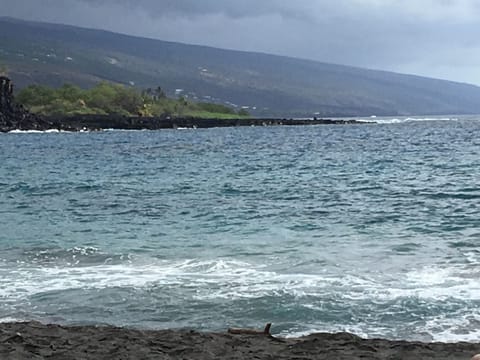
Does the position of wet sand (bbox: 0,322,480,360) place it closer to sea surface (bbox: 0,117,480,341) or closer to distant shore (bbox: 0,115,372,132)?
sea surface (bbox: 0,117,480,341)

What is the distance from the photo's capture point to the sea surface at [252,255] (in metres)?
13.3

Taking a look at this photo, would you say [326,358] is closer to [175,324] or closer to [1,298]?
[175,324]

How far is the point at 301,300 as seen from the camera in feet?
46.1

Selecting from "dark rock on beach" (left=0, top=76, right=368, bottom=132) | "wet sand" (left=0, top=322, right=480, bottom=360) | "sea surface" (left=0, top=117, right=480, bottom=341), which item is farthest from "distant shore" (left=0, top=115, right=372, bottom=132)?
"wet sand" (left=0, top=322, right=480, bottom=360)

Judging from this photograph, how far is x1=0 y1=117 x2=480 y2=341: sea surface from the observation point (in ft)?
43.7

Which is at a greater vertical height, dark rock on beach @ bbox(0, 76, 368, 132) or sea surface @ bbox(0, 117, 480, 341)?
sea surface @ bbox(0, 117, 480, 341)

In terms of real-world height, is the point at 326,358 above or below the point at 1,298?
above

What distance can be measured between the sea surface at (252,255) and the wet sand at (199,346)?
1.16m

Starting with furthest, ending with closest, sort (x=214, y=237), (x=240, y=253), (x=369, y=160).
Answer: (x=369, y=160)
(x=214, y=237)
(x=240, y=253)

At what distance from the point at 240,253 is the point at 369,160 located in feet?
134

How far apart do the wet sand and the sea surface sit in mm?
1161

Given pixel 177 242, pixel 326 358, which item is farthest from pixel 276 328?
pixel 177 242

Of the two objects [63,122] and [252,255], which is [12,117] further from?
[252,255]

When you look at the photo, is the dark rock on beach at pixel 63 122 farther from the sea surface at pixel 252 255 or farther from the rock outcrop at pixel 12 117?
the sea surface at pixel 252 255
